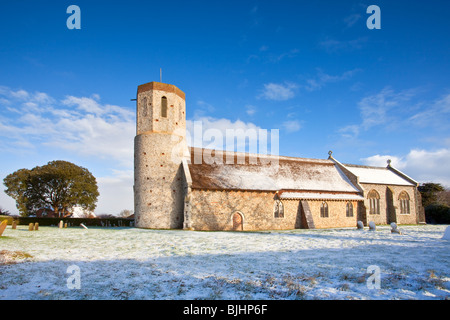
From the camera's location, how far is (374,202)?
35406 mm

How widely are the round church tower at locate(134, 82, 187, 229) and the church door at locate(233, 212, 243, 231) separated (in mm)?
5233

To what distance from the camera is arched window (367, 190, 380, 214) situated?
35.1m

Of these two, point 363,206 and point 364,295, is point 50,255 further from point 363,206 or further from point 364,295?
point 363,206

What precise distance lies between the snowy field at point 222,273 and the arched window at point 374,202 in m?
22.1

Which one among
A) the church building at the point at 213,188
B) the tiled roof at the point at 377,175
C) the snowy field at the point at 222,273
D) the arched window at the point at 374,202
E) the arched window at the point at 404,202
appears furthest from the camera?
the arched window at the point at 404,202

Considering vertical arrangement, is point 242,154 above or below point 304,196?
above

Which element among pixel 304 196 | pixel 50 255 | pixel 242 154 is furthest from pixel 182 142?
pixel 50 255

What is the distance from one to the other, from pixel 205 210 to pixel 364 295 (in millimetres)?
19240

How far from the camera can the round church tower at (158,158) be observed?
26.7m

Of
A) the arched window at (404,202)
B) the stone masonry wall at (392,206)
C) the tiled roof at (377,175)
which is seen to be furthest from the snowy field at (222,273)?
the arched window at (404,202)

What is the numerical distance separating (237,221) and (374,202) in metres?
20.2
